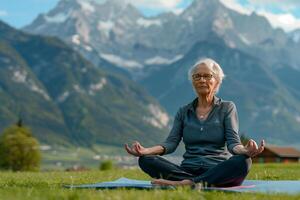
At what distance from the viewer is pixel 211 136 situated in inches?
461

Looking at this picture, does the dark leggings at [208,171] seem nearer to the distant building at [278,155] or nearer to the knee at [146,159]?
the knee at [146,159]

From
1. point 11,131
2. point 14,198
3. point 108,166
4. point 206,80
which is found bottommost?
point 14,198

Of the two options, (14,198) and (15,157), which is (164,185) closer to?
(14,198)

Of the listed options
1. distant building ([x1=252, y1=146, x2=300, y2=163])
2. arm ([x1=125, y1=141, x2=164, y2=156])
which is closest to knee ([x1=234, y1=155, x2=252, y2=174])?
arm ([x1=125, y1=141, x2=164, y2=156])

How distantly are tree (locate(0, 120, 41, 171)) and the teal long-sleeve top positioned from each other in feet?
283

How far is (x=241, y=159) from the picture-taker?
35.1ft

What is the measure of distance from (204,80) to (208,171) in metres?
1.85

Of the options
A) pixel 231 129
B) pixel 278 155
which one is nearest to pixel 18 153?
pixel 278 155

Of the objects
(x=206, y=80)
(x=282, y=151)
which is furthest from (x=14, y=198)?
(x=282, y=151)

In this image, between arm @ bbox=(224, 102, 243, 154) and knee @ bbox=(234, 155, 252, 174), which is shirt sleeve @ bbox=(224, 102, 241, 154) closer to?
arm @ bbox=(224, 102, 243, 154)

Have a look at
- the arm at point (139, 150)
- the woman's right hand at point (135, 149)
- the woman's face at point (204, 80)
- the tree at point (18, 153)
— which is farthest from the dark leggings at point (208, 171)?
the tree at point (18, 153)

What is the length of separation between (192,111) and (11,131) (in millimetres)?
92007

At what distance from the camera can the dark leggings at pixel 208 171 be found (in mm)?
10742

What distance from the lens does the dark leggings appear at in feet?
35.2
